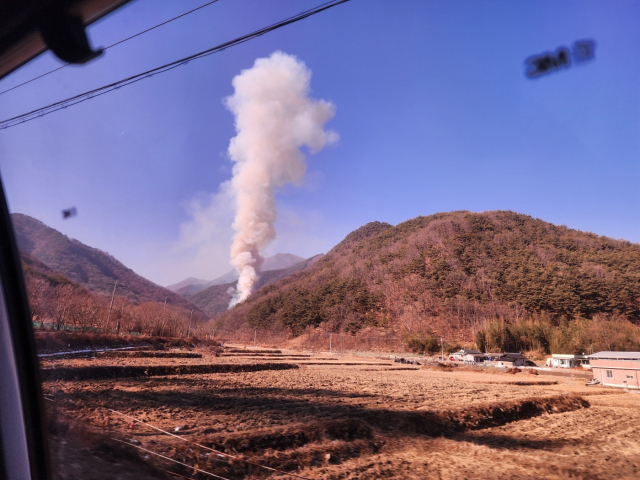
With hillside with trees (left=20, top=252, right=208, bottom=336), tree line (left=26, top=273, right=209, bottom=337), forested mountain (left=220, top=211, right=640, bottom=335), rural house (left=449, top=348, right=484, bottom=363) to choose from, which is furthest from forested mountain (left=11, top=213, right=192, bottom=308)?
rural house (left=449, top=348, right=484, bottom=363)

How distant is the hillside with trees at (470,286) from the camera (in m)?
35.1

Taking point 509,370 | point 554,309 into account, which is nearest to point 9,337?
point 509,370

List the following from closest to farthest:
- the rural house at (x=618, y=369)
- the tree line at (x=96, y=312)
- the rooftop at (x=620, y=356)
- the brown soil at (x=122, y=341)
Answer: the tree line at (x=96, y=312) → the brown soil at (x=122, y=341) → the rural house at (x=618, y=369) → the rooftop at (x=620, y=356)

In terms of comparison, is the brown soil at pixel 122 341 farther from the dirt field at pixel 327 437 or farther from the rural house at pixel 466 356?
the rural house at pixel 466 356

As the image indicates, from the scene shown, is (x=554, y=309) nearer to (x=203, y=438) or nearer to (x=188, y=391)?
(x=188, y=391)

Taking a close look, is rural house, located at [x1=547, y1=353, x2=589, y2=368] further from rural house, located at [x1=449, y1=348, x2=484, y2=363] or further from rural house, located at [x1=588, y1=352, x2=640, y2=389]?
rural house, located at [x1=588, y1=352, x2=640, y2=389]

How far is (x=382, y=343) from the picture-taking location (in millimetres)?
59281

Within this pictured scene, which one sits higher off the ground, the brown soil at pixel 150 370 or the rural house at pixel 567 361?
Answer: the brown soil at pixel 150 370

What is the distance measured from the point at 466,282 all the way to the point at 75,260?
230 feet

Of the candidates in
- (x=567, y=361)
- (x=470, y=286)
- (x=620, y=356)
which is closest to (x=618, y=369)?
Result: (x=620, y=356)

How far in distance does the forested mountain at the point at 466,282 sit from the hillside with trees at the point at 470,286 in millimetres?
186

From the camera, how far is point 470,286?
66125mm

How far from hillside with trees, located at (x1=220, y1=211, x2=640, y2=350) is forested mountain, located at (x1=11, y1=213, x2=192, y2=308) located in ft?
118

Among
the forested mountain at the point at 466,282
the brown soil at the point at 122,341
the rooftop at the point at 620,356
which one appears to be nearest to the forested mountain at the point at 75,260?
the brown soil at the point at 122,341
